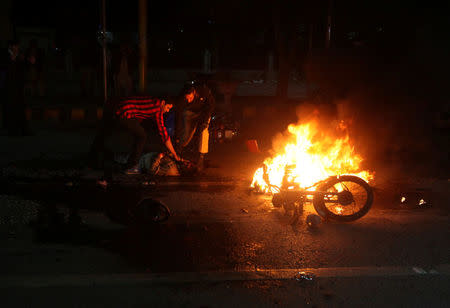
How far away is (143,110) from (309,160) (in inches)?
108

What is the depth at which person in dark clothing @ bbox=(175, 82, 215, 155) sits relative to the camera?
8.46 m

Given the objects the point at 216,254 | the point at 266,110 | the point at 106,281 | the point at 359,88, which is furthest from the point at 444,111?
the point at 106,281

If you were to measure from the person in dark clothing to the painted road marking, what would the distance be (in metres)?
4.34

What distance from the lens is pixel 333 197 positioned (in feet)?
20.2

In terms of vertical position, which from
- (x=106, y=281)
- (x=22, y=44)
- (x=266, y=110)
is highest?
(x=22, y=44)

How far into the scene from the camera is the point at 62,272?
4.58 m

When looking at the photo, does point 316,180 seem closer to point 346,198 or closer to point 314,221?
point 346,198

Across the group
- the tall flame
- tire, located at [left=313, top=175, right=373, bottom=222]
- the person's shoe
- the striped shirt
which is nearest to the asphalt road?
tire, located at [left=313, top=175, right=373, bottom=222]

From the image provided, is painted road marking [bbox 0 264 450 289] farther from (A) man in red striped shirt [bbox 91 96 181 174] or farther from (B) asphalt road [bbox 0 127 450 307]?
(A) man in red striped shirt [bbox 91 96 181 174]

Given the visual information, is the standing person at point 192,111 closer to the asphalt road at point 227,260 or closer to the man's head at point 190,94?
the man's head at point 190,94

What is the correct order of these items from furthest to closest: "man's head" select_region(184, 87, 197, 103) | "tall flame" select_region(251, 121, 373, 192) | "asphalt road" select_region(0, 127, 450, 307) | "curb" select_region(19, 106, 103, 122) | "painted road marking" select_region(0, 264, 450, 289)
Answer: "curb" select_region(19, 106, 103, 122) → "man's head" select_region(184, 87, 197, 103) → "tall flame" select_region(251, 121, 373, 192) → "painted road marking" select_region(0, 264, 450, 289) → "asphalt road" select_region(0, 127, 450, 307)

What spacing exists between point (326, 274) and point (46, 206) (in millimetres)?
3769

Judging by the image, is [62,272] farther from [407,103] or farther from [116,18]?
[116,18]

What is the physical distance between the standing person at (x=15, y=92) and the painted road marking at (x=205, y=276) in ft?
26.8
